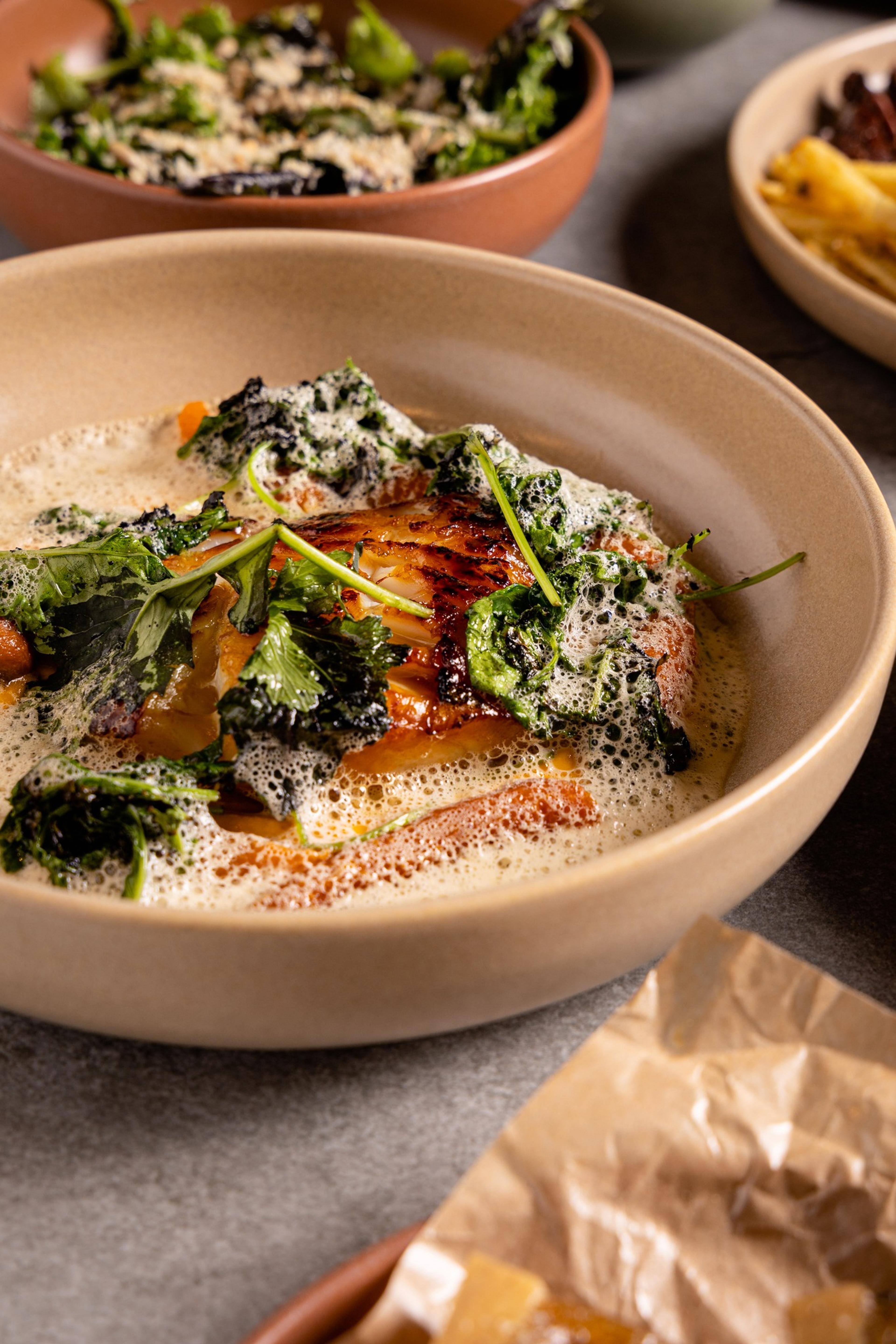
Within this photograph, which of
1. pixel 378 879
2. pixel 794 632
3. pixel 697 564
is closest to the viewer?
pixel 378 879

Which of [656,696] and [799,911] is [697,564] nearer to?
[656,696]

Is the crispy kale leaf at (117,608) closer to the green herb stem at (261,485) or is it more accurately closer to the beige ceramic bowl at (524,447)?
the green herb stem at (261,485)

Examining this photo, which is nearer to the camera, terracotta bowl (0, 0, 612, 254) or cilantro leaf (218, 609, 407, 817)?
cilantro leaf (218, 609, 407, 817)

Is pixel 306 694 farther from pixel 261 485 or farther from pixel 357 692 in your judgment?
pixel 261 485

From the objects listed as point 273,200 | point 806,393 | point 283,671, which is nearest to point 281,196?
point 273,200

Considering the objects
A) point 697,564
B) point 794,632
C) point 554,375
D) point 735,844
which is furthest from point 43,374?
point 735,844

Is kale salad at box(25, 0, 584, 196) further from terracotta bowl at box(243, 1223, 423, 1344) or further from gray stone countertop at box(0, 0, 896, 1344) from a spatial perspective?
terracotta bowl at box(243, 1223, 423, 1344)

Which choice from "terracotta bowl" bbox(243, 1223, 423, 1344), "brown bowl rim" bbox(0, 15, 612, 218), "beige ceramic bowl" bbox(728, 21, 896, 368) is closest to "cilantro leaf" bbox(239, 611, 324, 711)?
"terracotta bowl" bbox(243, 1223, 423, 1344)
